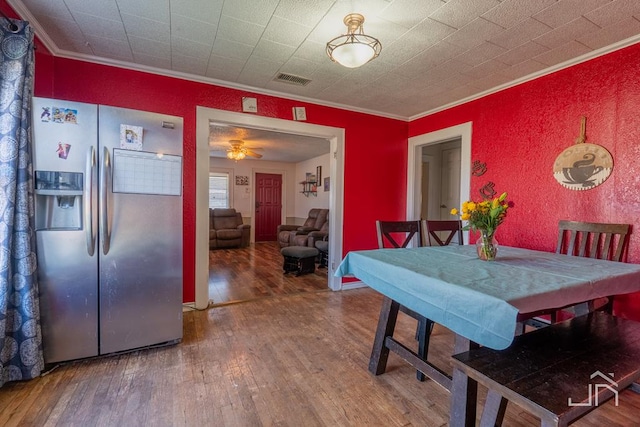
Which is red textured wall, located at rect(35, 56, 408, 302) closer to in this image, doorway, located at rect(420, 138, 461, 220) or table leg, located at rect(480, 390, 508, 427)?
doorway, located at rect(420, 138, 461, 220)

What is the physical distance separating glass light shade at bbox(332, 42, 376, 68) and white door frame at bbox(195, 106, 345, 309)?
154 cm

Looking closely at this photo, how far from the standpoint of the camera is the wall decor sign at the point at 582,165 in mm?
2318

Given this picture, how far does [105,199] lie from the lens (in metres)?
1.96

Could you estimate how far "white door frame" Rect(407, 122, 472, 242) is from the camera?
340cm

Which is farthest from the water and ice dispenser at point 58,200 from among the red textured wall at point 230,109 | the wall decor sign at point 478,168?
the wall decor sign at point 478,168

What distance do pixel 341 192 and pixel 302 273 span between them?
4.95ft

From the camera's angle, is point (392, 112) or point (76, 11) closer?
point (76, 11)

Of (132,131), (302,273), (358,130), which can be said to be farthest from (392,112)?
(132,131)

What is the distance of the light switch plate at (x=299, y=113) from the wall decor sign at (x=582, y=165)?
8.38 feet

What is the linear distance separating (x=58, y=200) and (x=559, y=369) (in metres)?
2.79

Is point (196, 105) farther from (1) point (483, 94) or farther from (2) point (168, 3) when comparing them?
(1) point (483, 94)

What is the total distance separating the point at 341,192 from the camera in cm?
376

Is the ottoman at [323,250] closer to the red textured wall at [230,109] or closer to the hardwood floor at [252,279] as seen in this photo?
the hardwood floor at [252,279]

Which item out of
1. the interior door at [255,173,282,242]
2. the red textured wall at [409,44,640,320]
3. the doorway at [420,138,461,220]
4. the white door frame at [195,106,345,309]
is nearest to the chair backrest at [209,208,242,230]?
the interior door at [255,173,282,242]
